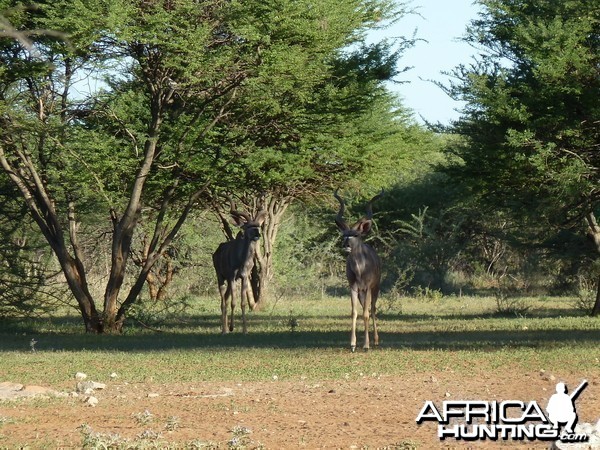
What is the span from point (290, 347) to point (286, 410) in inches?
265

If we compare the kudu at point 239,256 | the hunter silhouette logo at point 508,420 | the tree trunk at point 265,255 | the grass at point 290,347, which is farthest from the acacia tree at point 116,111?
the hunter silhouette logo at point 508,420

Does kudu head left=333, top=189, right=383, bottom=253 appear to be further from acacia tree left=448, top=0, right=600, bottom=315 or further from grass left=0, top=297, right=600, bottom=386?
acacia tree left=448, top=0, right=600, bottom=315

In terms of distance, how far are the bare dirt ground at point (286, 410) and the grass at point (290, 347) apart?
92 centimetres

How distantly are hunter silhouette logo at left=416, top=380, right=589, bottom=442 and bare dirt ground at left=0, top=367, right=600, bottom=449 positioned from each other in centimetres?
14

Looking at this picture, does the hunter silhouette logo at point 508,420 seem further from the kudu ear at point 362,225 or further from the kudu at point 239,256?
the kudu at point 239,256

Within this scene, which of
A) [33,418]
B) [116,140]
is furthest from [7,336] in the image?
[33,418]

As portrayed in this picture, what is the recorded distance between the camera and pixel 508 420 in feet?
30.3

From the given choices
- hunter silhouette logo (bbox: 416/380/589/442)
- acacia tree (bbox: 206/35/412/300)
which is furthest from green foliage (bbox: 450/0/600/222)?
hunter silhouette logo (bbox: 416/380/589/442)

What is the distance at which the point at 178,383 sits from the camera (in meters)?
12.9

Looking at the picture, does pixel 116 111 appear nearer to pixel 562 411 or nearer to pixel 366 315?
pixel 366 315

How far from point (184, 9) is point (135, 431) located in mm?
12323

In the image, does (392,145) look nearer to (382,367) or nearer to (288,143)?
(288,143)

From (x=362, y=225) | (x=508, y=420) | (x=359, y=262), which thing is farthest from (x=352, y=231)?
(x=508, y=420)

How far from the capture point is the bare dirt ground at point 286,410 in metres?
9.02
